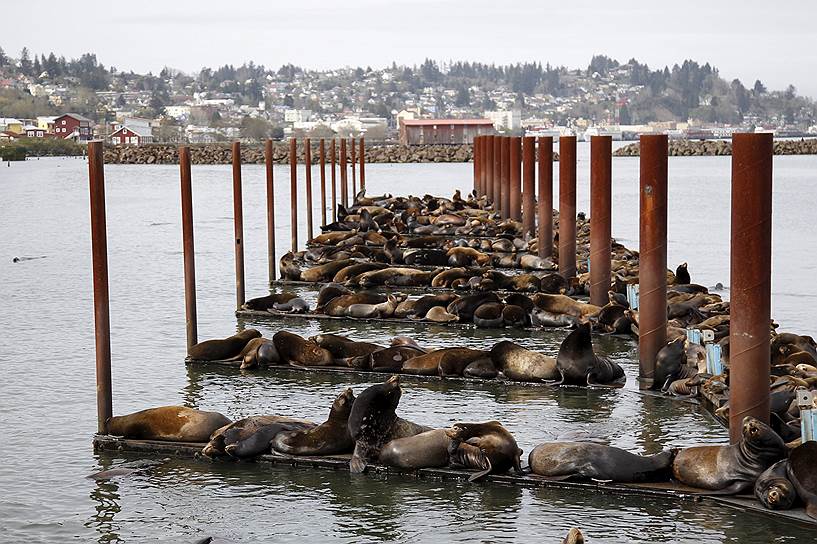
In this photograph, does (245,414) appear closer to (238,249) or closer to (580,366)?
(580,366)

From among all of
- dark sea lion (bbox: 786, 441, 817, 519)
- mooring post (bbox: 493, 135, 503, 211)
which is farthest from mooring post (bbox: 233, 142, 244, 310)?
mooring post (bbox: 493, 135, 503, 211)

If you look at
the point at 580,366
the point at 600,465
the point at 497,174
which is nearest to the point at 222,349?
the point at 580,366

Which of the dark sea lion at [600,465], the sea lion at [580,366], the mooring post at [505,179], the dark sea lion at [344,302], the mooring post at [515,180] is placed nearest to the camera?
the dark sea lion at [600,465]

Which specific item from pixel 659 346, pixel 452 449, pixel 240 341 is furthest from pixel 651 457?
pixel 240 341

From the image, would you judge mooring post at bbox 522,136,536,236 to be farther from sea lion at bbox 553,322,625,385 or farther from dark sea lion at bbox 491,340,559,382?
sea lion at bbox 553,322,625,385

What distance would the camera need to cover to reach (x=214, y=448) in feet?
29.1

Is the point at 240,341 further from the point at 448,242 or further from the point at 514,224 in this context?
the point at 514,224

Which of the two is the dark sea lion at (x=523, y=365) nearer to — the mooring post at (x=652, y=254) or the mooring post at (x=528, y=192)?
the mooring post at (x=652, y=254)

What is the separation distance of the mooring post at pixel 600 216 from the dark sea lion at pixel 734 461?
272 inches

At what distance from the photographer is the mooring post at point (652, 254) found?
1141 cm

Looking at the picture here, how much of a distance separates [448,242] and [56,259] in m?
8.50

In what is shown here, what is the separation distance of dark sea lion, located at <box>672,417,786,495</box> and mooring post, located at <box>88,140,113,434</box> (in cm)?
457

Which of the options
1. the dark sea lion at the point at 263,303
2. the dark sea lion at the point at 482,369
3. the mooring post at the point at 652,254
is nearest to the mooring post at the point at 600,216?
the mooring post at the point at 652,254

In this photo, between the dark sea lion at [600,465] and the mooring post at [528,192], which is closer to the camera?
the dark sea lion at [600,465]
